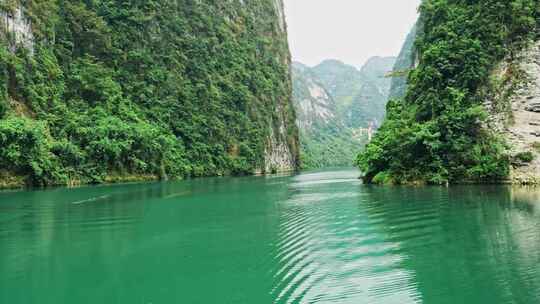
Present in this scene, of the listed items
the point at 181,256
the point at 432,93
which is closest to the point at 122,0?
the point at 432,93

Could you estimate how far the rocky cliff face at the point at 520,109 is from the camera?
27.4 m

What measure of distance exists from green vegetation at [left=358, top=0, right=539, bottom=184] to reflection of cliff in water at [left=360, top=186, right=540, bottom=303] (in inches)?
372

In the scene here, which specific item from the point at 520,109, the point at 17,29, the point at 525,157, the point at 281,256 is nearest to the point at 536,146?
the point at 525,157

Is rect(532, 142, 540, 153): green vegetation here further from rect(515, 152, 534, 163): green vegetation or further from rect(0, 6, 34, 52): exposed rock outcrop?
rect(0, 6, 34, 52): exposed rock outcrop

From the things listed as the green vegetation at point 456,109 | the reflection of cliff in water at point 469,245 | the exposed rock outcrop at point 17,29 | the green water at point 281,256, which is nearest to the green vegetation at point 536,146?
the green vegetation at point 456,109

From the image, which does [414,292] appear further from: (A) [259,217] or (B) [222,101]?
(B) [222,101]

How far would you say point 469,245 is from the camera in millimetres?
10562

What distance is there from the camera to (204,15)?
85562mm

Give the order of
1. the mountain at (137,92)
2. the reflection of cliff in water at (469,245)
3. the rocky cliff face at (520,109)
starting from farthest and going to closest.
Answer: the mountain at (137,92)
the rocky cliff face at (520,109)
the reflection of cliff in water at (469,245)

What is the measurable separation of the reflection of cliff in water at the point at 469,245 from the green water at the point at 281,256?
1.2 inches

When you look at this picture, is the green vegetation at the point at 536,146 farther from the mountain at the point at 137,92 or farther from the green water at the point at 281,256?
the mountain at the point at 137,92

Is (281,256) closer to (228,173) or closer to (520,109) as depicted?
(520,109)

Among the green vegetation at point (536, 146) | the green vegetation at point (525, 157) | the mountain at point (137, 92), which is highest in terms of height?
the mountain at point (137, 92)

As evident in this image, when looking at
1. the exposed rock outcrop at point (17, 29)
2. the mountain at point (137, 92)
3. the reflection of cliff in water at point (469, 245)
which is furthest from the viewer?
the exposed rock outcrop at point (17, 29)
